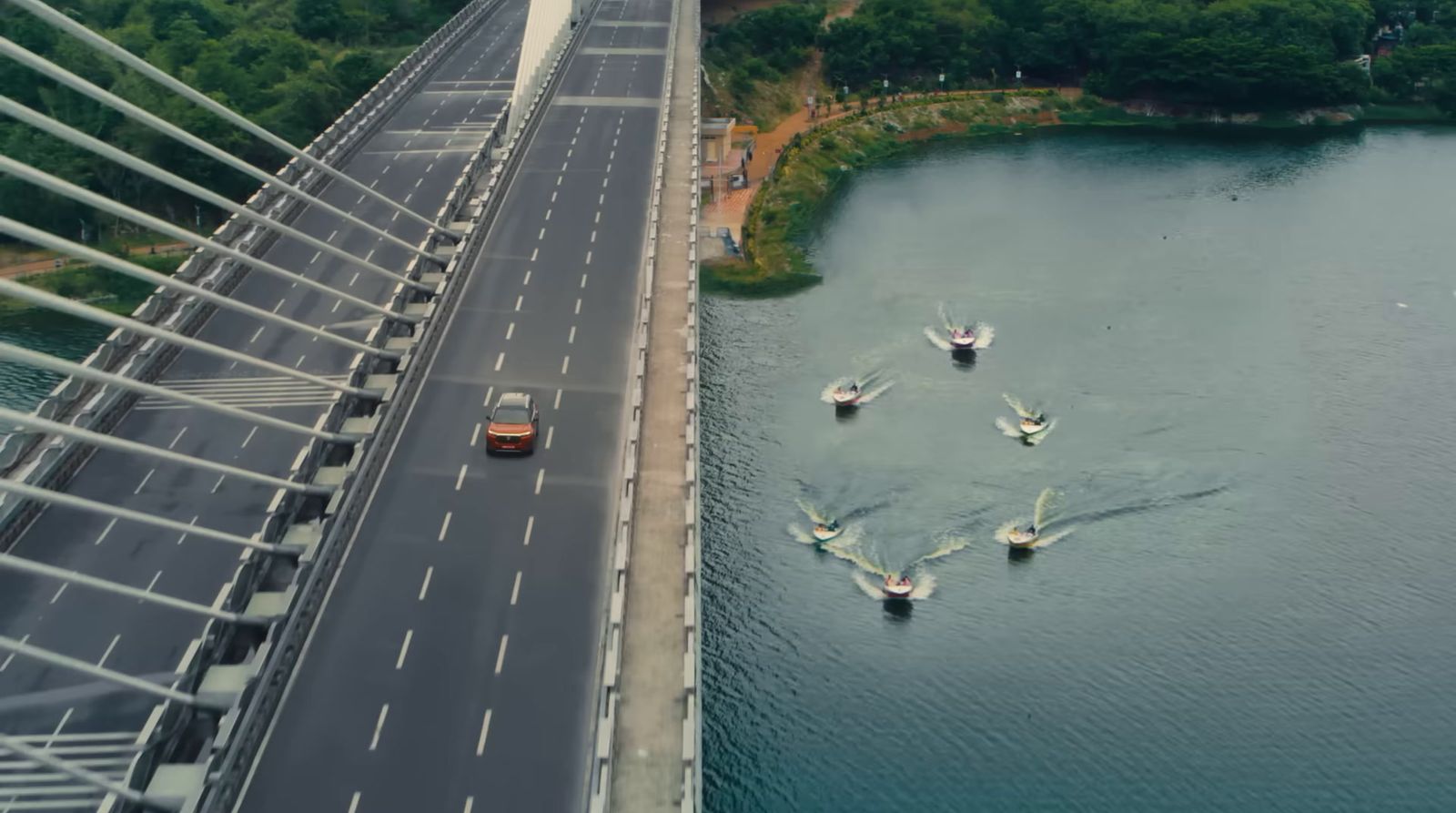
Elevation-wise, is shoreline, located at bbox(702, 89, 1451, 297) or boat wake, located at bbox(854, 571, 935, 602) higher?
shoreline, located at bbox(702, 89, 1451, 297)

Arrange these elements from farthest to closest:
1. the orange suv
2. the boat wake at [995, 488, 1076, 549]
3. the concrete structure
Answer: the boat wake at [995, 488, 1076, 549]
the orange suv
the concrete structure

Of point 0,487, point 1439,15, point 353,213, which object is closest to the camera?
point 0,487

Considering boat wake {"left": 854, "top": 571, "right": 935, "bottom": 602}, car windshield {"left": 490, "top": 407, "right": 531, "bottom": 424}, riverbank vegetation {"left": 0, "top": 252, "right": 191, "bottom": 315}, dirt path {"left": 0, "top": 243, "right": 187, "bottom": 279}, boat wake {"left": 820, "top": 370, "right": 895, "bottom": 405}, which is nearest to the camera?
car windshield {"left": 490, "top": 407, "right": 531, "bottom": 424}

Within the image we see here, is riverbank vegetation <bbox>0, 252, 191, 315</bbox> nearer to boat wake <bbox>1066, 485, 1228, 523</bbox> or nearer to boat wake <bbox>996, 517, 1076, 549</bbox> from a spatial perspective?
boat wake <bbox>996, 517, 1076, 549</bbox>

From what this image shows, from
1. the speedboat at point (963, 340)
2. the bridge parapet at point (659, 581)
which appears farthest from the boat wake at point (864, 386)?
the bridge parapet at point (659, 581)

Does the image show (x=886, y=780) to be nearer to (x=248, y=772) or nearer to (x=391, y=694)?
(x=391, y=694)

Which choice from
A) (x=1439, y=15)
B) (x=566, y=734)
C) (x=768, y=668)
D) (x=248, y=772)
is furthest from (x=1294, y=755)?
(x=1439, y=15)

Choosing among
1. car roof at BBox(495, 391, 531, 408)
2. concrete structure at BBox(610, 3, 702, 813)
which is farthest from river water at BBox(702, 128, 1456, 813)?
car roof at BBox(495, 391, 531, 408)
